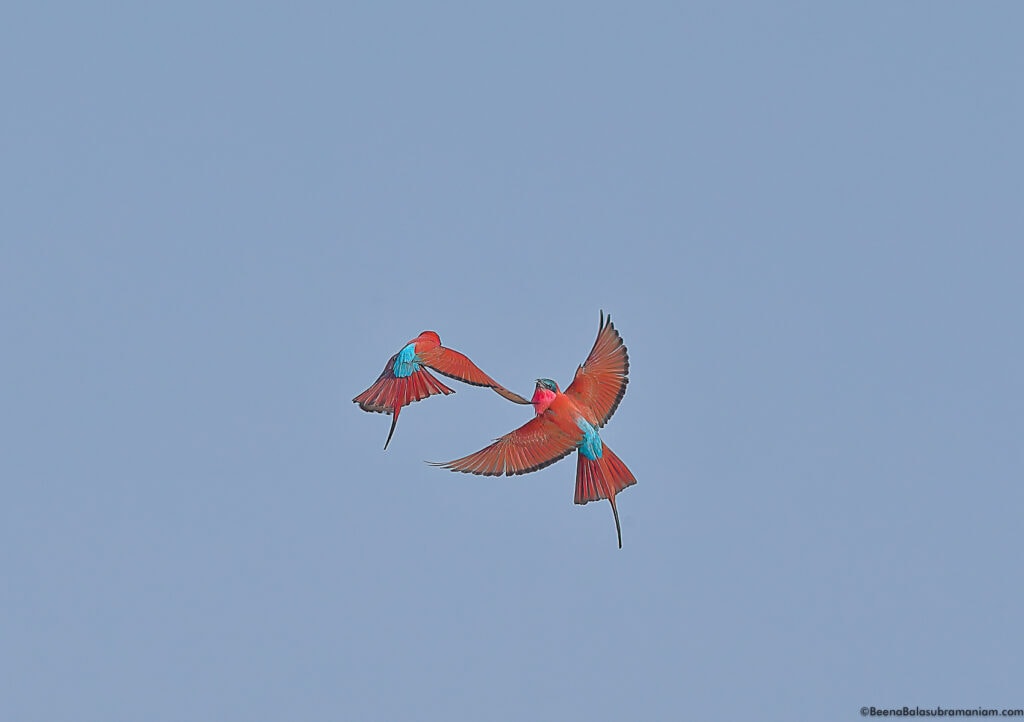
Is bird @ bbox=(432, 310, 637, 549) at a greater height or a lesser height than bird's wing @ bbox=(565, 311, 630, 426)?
lesser

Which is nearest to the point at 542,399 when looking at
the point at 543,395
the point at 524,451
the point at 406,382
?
the point at 543,395

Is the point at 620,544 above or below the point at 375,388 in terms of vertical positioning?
below

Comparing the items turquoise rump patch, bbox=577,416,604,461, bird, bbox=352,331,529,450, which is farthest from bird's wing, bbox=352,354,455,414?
turquoise rump patch, bbox=577,416,604,461

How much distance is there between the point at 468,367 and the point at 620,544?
4824mm

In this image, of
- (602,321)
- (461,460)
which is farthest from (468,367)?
(602,321)

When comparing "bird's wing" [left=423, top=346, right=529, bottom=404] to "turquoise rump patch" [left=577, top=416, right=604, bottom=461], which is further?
"turquoise rump patch" [left=577, top=416, right=604, bottom=461]

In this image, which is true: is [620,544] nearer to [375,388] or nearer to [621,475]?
[621,475]

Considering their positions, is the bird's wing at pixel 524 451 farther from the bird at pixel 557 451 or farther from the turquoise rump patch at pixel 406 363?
the turquoise rump patch at pixel 406 363

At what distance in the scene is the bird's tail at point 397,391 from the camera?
36219mm

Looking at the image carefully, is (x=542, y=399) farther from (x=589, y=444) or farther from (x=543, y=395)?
(x=589, y=444)

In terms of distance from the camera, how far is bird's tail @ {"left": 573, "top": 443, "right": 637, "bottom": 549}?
117ft

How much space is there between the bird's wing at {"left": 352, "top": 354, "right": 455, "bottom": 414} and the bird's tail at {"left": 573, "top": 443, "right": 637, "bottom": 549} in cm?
366

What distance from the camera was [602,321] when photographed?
124 feet

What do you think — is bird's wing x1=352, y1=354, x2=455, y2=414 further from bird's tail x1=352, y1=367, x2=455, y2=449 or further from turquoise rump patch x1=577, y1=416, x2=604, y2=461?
turquoise rump patch x1=577, y1=416, x2=604, y2=461
